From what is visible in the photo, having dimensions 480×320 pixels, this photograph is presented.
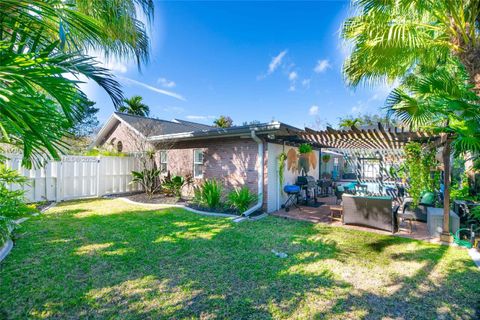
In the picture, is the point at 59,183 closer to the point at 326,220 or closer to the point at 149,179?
the point at 149,179

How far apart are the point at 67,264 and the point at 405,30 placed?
884 cm

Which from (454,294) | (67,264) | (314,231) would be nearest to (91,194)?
(67,264)

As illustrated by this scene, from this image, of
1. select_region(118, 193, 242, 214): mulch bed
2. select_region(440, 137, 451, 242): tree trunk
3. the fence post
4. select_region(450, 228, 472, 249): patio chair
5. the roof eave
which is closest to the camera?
select_region(450, 228, 472, 249): patio chair

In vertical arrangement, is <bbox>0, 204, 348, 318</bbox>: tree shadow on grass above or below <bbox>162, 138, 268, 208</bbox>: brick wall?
below

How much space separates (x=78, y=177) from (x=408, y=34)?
14.4 metres

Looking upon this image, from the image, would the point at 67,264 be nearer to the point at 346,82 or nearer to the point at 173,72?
the point at 346,82

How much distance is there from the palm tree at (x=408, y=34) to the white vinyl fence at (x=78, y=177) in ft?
37.8

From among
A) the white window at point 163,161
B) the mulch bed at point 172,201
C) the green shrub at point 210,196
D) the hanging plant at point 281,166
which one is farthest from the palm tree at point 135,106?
the hanging plant at point 281,166

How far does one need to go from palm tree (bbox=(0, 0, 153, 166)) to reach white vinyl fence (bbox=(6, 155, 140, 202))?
8516 millimetres

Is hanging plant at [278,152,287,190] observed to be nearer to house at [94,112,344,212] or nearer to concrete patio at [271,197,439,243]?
house at [94,112,344,212]

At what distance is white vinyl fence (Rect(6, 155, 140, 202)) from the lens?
10.4m

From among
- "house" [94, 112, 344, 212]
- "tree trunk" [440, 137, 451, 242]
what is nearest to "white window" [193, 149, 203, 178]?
"house" [94, 112, 344, 212]

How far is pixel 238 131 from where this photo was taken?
30.3 feet

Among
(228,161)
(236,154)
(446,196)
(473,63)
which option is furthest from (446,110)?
(228,161)
